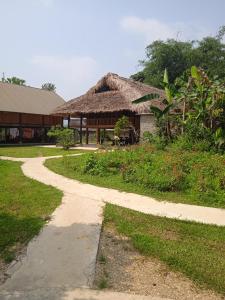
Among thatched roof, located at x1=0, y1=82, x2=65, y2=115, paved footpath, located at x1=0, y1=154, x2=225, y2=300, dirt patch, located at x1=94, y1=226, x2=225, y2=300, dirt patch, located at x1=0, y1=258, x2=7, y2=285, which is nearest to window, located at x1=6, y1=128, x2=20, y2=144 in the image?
thatched roof, located at x1=0, y1=82, x2=65, y2=115

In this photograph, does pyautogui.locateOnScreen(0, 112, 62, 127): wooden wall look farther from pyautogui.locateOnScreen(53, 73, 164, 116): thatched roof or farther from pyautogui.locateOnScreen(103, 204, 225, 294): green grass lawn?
pyautogui.locateOnScreen(103, 204, 225, 294): green grass lawn

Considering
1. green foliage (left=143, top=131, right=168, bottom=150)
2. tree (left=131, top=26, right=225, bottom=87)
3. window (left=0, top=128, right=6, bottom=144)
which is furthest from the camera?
tree (left=131, top=26, right=225, bottom=87)

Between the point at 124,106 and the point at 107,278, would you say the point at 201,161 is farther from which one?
the point at 124,106

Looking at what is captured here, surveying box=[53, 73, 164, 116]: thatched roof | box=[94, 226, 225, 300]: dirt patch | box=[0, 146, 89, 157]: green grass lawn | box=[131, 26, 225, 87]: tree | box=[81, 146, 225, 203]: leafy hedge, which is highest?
box=[131, 26, 225, 87]: tree

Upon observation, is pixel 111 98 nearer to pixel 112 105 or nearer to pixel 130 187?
pixel 112 105

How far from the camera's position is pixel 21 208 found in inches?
298

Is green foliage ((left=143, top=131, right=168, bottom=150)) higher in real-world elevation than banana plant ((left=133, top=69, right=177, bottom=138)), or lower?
lower

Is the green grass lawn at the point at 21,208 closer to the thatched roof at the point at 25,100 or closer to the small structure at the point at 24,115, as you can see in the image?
the small structure at the point at 24,115

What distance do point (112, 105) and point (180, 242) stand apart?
18226 millimetres

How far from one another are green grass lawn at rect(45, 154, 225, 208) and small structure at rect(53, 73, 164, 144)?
9.12 m

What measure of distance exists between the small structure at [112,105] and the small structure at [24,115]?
489 centimetres

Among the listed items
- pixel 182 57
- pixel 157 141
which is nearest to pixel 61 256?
pixel 157 141

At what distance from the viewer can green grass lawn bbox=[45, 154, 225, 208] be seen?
8469mm

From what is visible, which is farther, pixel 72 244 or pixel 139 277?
pixel 72 244
